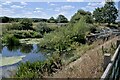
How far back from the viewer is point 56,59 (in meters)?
13.9

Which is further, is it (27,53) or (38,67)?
(27,53)

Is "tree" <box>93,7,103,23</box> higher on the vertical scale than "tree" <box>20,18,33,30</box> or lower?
higher

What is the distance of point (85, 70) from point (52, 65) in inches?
209

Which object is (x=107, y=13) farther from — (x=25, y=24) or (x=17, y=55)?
(x=17, y=55)

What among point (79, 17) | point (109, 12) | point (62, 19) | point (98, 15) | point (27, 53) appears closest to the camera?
point (27, 53)

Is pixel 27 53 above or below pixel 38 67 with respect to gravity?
below

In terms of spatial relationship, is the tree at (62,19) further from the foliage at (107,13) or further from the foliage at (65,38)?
the foliage at (65,38)

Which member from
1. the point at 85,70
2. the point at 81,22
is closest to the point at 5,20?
the point at 81,22

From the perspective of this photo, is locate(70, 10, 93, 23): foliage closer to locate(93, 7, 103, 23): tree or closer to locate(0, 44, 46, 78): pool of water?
locate(93, 7, 103, 23): tree

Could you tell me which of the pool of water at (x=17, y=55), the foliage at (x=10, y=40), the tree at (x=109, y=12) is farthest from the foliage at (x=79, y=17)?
the pool of water at (x=17, y=55)

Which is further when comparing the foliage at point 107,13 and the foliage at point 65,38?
the foliage at point 107,13

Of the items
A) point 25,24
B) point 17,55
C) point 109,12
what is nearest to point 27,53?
point 17,55

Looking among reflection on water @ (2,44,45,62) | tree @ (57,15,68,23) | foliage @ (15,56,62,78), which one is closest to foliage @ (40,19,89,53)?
reflection on water @ (2,44,45,62)

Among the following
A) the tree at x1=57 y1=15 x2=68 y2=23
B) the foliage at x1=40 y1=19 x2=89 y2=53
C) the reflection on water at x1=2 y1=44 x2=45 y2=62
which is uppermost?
the tree at x1=57 y1=15 x2=68 y2=23
